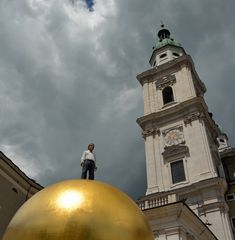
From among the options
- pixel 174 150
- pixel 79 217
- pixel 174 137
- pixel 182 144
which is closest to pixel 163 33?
pixel 174 137

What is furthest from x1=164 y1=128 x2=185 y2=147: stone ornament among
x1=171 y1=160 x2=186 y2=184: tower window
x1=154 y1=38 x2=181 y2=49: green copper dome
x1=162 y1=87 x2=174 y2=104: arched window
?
x1=154 y1=38 x2=181 y2=49: green copper dome

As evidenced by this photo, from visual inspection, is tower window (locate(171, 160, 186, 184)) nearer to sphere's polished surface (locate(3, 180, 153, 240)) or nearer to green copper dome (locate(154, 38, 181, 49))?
green copper dome (locate(154, 38, 181, 49))

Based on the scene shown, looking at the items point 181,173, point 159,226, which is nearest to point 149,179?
point 181,173

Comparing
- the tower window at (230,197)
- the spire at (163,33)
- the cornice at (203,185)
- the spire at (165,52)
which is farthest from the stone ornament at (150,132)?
the spire at (163,33)

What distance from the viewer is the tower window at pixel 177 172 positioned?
28.8m

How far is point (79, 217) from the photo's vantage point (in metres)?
4.38

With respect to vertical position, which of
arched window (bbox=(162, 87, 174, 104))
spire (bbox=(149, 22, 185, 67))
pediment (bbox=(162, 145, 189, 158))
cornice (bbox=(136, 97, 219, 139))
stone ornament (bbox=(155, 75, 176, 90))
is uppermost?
spire (bbox=(149, 22, 185, 67))

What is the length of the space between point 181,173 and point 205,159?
251cm

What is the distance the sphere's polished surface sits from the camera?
421 centimetres

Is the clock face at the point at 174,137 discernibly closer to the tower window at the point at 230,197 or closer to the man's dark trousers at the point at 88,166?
the tower window at the point at 230,197

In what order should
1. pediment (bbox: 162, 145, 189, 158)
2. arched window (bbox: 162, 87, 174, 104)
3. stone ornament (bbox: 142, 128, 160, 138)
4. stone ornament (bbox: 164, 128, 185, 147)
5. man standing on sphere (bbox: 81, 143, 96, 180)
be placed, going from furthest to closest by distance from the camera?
arched window (bbox: 162, 87, 174, 104) → stone ornament (bbox: 142, 128, 160, 138) → stone ornament (bbox: 164, 128, 185, 147) → pediment (bbox: 162, 145, 189, 158) → man standing on sphere (bbox: 81, 143, 96, 180)

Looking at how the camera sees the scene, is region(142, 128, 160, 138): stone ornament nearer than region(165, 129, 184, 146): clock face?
No

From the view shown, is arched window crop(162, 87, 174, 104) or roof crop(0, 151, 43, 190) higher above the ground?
arched window crop(162, 87, 174, 104)

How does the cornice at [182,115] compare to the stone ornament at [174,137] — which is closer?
the stone ornament at [174,137]
